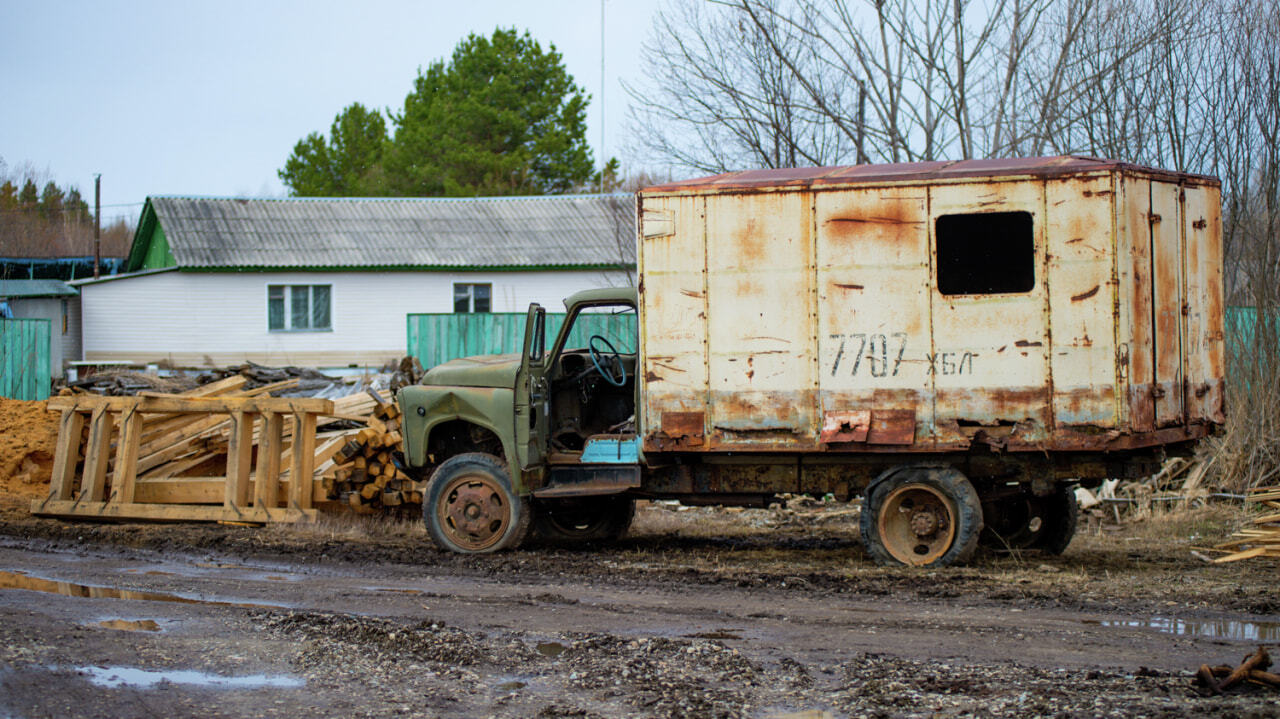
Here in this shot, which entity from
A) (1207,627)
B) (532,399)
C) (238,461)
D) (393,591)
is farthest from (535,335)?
(1207,627)

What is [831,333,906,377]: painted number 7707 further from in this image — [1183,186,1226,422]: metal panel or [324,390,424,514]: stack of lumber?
[324,390,424,514]: stack of lumber

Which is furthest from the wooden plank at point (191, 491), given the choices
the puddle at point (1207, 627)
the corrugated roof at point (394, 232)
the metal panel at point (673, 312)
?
the corrugated roof at point (394, 232)

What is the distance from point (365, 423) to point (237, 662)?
7983mm

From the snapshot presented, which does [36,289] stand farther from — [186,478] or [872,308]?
[872,308]

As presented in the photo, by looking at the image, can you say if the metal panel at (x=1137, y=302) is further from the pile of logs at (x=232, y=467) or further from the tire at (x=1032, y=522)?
the pile of logs at (x=232, y=467)

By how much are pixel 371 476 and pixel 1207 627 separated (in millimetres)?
8090

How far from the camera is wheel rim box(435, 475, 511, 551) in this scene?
1028 cm

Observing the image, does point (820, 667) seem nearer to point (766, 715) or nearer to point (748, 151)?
point (766, 715)

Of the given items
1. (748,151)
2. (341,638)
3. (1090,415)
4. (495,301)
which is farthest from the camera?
(495,301)

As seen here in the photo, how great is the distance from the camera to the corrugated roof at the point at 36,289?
1128 inches

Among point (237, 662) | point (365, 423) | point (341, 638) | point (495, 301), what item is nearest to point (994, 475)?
point (341, 638)

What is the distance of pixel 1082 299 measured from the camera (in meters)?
8.62

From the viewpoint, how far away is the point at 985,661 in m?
6.02

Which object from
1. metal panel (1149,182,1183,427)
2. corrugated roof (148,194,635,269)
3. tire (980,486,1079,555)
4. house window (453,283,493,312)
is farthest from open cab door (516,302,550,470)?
house window (453,283,493,312)
